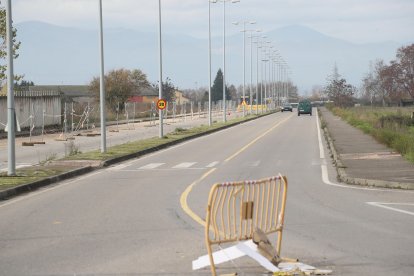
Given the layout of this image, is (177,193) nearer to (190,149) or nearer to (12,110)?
(12,110)

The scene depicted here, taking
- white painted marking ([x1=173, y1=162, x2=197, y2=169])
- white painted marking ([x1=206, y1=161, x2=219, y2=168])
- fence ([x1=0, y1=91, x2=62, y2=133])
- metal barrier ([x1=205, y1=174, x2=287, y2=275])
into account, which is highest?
fence ([x1=0, y1=91, x2=62, y2=133])

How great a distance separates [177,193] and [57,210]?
3.10 m

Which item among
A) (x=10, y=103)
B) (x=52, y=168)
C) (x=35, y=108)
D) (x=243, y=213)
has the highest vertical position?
(x=10, y=103)

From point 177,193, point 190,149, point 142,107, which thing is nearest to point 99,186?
point 177,193

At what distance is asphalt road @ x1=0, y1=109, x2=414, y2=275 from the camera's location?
8.09 metres

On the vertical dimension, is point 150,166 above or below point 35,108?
below

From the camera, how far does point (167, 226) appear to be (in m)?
10.7

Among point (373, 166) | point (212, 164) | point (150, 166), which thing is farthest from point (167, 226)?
point (212, 164)

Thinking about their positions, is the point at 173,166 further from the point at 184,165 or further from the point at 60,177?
→ the point at 60,177

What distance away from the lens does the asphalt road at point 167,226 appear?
318 inches

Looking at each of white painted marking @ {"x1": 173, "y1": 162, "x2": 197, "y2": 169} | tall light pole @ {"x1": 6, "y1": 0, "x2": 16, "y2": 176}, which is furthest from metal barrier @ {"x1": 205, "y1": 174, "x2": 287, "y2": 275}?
white painted marking @ {"x1": 173, "y1": 162, "x2": 197, "y2": 169}

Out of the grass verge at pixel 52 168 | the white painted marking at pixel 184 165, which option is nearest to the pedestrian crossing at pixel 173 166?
the white painted marking at pixel 184 165

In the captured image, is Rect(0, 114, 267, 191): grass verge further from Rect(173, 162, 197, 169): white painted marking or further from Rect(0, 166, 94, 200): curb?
Rect(173, 162, 197, 169): white painted marking

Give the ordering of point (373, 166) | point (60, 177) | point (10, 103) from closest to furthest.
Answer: point (10, 103) < point (60, 177) < point (373, 166)
